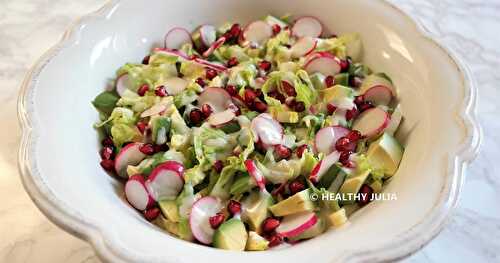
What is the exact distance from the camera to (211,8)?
202cm

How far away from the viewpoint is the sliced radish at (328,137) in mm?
1556

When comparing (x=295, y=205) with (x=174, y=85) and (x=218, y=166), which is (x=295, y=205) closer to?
(x=218, y=166)

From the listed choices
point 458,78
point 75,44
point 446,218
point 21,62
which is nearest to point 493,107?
point 458,78

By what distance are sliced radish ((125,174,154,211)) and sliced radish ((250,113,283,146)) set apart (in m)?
0.32

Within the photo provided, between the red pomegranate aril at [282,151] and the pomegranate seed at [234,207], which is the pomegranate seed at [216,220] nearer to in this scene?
the pomegranate seed at [234,207]

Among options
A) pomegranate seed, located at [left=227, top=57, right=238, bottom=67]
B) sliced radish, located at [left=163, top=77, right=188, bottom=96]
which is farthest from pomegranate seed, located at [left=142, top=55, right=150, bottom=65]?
pomegranate seed, located at [left=227, top=57, right=238, bottom=67]

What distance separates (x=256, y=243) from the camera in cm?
132

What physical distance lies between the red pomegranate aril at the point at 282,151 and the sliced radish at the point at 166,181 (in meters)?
0.26

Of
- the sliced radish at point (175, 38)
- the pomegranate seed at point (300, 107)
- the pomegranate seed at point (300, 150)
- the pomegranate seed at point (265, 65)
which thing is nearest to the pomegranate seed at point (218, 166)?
the pomegranate seed at point (300, 150)

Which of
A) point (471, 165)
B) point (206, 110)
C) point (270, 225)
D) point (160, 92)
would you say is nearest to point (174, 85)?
point (160, 92)

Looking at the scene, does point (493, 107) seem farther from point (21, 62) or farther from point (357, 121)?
point (21, 62)

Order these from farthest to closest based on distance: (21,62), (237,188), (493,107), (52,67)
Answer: (21,62) < (493,107) < (52,67) < (237,188)

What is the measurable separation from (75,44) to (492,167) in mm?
1322

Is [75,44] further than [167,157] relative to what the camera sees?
Yes
